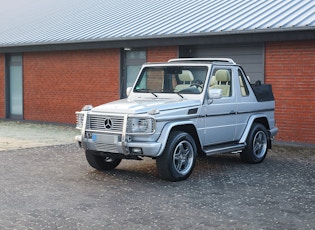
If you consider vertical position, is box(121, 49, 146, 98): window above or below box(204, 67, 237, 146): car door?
above

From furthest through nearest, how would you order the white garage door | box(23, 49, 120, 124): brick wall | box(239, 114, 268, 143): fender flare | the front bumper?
box(23, 49, 120, 124): brick wall < the white garage door < box(239, 114, 268, 143): fender flare < the front bumper

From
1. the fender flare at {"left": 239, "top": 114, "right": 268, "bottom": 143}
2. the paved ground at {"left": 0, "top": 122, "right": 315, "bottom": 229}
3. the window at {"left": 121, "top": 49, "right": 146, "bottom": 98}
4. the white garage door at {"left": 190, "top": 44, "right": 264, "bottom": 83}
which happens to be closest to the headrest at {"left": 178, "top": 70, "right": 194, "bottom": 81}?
the fender flare at {"left": 239, "top": 114, "right": 268, "bottom": 143}

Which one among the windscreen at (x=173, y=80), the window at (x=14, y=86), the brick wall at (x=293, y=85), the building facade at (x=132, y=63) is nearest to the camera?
the windscreen at (x=173, y=80)

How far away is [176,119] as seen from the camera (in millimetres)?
9227

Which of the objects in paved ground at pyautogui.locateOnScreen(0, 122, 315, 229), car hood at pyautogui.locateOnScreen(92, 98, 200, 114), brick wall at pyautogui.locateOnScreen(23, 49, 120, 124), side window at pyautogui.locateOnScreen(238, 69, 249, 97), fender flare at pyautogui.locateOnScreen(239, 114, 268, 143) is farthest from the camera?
brick wall at pyautogui.locateOnScreen(23, 49, 120, 124)

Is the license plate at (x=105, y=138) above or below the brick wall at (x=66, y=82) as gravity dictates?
below

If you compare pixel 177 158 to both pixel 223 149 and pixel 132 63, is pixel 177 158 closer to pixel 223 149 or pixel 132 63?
pixel 223 149

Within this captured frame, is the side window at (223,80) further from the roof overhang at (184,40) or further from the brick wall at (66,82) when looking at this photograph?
the brick wall at (66,82)

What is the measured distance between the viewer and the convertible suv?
8.96 m

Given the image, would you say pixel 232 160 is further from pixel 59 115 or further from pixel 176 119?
pixel 59 115

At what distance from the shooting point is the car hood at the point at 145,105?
907 centimetres

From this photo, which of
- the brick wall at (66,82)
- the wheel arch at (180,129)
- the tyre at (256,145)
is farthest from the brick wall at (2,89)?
the wheel arch at (180,129)

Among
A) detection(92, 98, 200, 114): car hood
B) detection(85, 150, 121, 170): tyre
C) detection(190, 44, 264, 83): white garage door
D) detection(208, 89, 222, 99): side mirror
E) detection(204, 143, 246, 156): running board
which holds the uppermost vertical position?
detection(190, 44, 264, 83): white garage door

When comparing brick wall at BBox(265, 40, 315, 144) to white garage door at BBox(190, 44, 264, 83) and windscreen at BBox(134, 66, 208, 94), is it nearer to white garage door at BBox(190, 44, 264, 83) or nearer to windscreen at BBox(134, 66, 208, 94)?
white garage door at BBox(190, 44, 264, 83)
